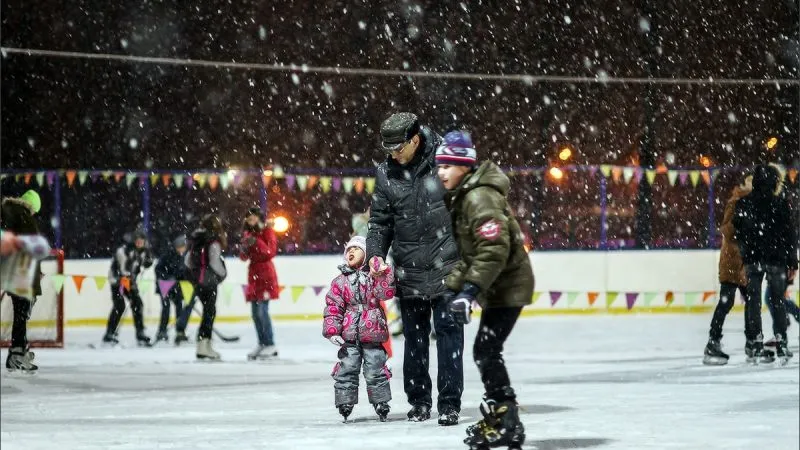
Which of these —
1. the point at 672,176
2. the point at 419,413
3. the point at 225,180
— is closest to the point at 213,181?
the point at 225,180

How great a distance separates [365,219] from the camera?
12.8 meters

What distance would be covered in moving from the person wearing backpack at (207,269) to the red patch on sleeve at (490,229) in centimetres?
764

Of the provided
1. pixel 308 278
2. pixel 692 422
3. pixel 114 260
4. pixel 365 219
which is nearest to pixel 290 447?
pixel 692 422

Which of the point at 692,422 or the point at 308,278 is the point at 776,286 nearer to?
the point at 692,422

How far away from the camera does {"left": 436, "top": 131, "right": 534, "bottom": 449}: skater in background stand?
6.43 meters

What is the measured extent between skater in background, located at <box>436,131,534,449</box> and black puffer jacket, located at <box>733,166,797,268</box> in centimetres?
524

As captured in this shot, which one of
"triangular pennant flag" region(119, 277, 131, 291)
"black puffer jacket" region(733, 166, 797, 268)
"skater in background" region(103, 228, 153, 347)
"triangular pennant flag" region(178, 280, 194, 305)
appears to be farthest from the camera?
"triangular pennant flag" region(178, 280, 194, 305)

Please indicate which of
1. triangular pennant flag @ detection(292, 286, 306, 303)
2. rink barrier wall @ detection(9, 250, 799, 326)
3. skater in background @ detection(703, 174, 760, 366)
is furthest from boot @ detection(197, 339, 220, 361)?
rink barrier wall @ detection(9, 250, 799, 326)

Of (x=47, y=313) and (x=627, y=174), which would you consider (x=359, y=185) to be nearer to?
(x=627, y=174)

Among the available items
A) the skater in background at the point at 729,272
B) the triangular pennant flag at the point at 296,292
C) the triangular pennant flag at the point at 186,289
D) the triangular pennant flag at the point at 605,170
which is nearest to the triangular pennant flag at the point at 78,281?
the triangular pennant flag at the point at 186,289

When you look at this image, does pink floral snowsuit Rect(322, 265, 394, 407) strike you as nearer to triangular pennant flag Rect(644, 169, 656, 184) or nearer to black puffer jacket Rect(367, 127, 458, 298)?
black puffer jacket Rect(367, 127, 458, 298)

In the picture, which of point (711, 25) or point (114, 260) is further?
point (711, 25)

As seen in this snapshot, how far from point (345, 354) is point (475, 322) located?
40.2 ft

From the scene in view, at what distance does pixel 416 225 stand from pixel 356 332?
2.47 feet
